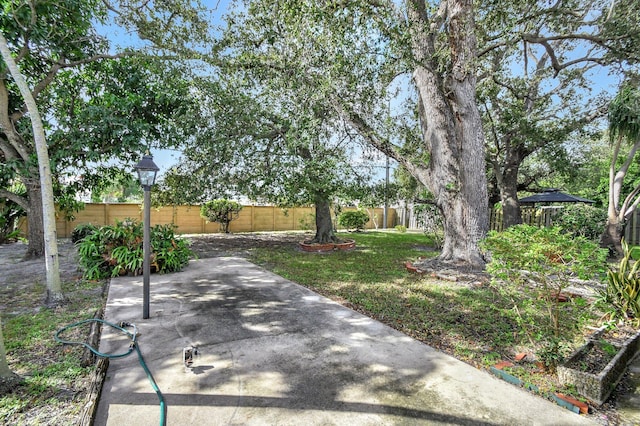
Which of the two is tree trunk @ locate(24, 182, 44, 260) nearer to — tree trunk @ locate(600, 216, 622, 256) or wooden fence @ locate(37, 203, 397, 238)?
wooden fence @ locate(37, 203, 397, 238)

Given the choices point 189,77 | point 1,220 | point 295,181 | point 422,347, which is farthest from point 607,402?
point 1,220

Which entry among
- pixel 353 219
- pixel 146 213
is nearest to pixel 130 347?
pixel 146 213

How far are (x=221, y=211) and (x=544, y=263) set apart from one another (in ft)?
41.9

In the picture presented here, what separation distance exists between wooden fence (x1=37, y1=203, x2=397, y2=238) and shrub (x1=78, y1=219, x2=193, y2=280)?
3.69 meters

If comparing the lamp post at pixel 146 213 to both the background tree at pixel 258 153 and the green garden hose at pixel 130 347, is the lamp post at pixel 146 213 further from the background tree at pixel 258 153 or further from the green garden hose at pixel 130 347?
the background tree at pixel 258 153

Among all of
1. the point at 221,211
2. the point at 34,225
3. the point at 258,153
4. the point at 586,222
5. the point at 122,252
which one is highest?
the point at 258,153

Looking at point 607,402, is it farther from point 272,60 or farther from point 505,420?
point 272,60

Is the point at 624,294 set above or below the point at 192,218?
below

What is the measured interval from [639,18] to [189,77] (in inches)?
391

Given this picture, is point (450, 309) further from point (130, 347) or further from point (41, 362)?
point (41, 362)

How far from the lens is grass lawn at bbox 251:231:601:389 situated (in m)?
2.71

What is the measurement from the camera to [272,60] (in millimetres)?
7344

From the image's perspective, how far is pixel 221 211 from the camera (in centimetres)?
1365

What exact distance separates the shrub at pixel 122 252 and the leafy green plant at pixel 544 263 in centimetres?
572
